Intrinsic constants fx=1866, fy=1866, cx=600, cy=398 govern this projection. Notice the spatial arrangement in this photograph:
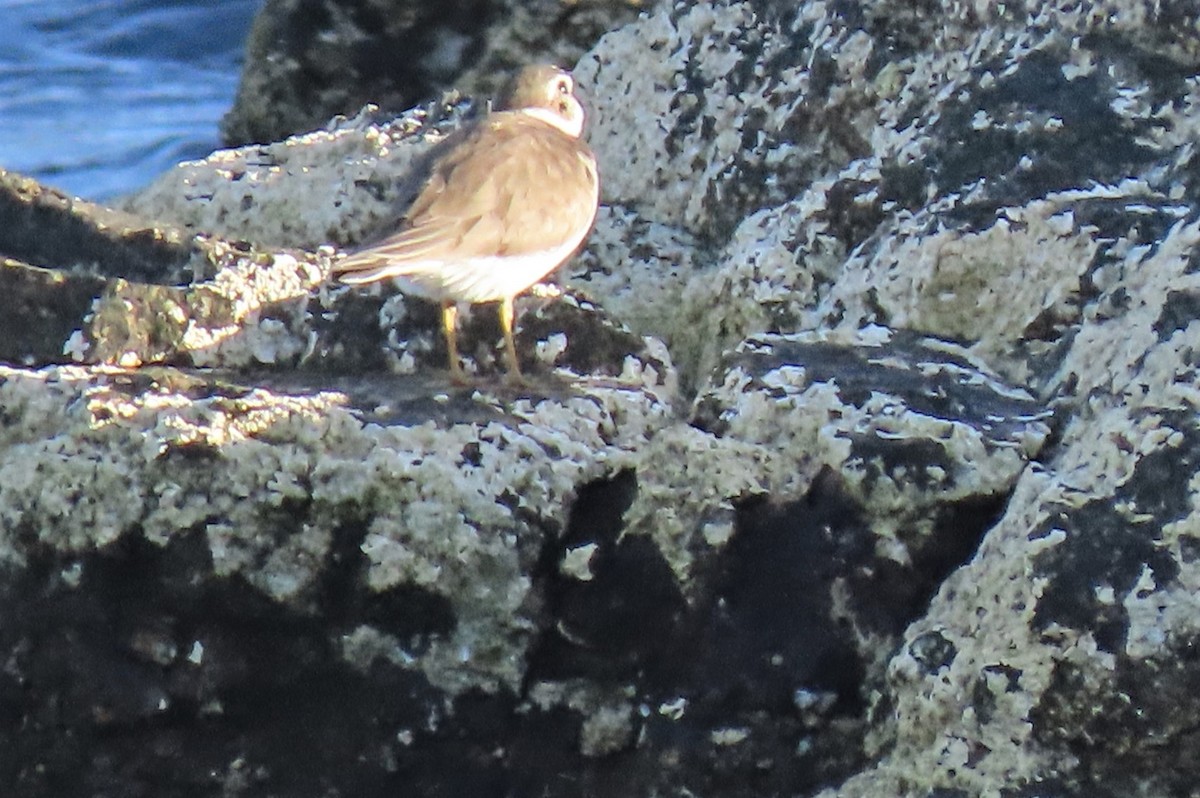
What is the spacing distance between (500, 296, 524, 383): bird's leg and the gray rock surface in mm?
92

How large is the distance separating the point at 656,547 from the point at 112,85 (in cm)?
1034

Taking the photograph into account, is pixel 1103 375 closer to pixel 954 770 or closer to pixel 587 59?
pixel 954 770

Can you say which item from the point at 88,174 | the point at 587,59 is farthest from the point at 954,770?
the point at 88,174

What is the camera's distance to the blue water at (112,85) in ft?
37.8

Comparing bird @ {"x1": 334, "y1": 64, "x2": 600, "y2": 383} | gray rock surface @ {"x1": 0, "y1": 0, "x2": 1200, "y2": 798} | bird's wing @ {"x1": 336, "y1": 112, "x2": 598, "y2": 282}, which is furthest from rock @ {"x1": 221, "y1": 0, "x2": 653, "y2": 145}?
gray rock surface @ {"x1": 0, "y1": 0, "x2": 1200, "y2": 798}

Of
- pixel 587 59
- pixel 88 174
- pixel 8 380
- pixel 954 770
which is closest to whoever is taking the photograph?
pixel 954 770

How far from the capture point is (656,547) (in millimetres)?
3818

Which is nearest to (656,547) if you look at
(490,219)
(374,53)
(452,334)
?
(452,334)

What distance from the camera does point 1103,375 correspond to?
388 cm

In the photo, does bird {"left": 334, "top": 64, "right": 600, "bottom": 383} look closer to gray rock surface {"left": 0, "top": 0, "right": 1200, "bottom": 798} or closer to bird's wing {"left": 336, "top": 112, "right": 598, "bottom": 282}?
bird's wing {"left": 336, "top": 112, "right": 598, "bottom": 282}

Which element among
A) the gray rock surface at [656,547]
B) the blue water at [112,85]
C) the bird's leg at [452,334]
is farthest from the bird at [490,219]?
the blue water at [112,85]

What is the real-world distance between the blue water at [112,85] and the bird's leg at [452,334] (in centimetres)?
636

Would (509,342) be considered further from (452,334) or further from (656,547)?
(656,547)

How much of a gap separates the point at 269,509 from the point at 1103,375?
175 cm
